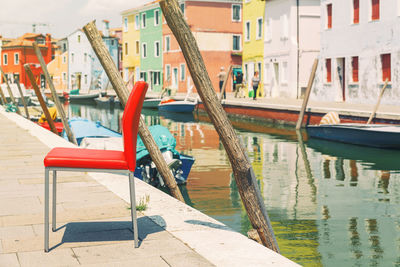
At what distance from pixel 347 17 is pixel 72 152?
26.5 metres

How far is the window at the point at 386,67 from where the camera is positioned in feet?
86.7

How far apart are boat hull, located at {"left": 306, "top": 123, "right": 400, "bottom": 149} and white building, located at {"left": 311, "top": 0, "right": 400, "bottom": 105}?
614 centimetres

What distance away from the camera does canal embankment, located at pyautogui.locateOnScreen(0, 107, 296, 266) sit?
4.17m

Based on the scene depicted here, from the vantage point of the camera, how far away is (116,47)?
75750 mm

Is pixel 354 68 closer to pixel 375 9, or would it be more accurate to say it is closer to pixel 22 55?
pixel 375 9

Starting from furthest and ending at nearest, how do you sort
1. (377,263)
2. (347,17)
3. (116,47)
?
(116,47)
(347,17)
(377,263)

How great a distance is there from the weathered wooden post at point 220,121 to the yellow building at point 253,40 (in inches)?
1393

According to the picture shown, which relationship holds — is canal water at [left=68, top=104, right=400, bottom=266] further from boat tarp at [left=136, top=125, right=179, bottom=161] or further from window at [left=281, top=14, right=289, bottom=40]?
window at [left=281, top=14, right=289, bottom=40]

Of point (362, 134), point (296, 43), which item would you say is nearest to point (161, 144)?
point (362, 134)

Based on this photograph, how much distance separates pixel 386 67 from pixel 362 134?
908 cm

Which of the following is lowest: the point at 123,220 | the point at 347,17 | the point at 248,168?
the point at 123,220

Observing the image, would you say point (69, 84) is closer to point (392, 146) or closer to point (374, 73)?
point (374, 73)

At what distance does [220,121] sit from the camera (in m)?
5.25

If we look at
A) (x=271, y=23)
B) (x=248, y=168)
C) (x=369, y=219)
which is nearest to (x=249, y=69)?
(x=271, y=23)
